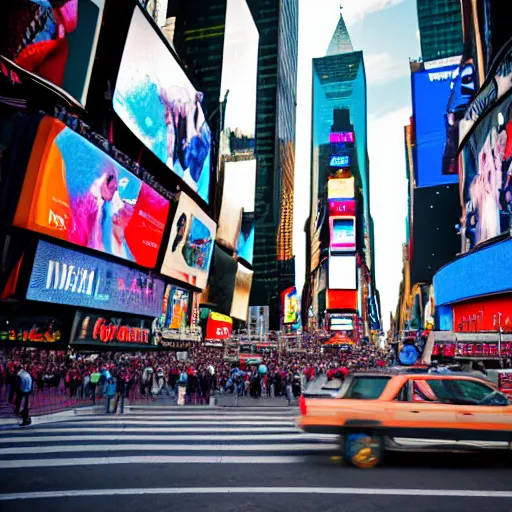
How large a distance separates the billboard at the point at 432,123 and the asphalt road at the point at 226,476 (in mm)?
84415

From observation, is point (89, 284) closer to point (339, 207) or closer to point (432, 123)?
point (432, 123)

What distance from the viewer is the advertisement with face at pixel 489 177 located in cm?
4212

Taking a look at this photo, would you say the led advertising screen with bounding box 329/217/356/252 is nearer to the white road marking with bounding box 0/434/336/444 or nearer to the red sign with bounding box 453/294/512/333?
the red sign with bounding box 453/294/512/333

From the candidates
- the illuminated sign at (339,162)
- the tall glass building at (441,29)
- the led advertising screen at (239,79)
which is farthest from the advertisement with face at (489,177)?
the illuminated sign at (339,162)

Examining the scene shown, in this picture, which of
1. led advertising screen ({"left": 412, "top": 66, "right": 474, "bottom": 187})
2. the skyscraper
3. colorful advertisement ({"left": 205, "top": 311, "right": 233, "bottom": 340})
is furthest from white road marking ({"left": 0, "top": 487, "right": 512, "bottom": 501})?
the skyscraper

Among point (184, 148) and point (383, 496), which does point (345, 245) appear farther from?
point (383, 496)

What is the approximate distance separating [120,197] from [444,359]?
20002 mm

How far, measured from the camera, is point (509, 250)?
1617 inches

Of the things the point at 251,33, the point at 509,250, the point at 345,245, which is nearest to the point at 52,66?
the point at 509,250

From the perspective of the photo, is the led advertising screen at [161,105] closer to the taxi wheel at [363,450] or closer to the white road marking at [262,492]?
the taxi wheel at [363,450]

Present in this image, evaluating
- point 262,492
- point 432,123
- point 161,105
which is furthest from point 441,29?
point 262,492

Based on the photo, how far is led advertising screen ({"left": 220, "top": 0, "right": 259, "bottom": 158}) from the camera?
6969cm

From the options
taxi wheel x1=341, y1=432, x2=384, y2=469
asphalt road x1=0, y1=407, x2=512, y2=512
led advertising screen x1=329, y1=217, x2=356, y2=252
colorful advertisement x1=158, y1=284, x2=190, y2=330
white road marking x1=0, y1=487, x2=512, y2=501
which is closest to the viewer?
asphalt road x1=0, y1=407, x2=512, y2=512

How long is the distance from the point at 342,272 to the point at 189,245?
366ft
